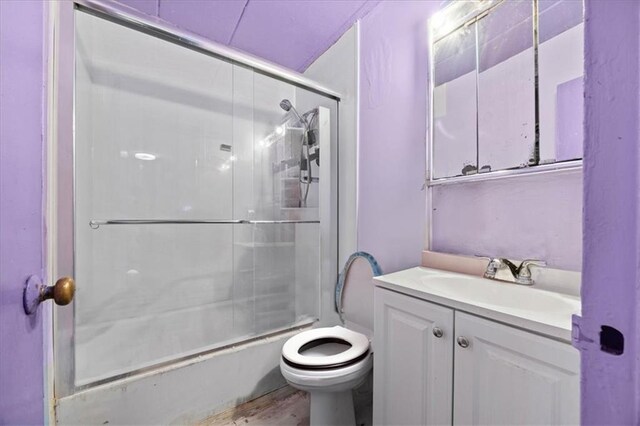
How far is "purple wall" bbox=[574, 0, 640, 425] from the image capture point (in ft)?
0.70

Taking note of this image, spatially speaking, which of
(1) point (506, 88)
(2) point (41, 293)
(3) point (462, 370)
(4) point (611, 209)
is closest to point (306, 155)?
(1) point (506, 88)

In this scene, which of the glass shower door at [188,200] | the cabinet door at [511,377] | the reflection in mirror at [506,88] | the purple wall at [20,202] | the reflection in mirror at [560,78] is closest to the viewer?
the purple wall at [20,202]

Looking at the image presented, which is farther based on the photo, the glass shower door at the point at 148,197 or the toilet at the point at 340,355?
the glass shower door at the point at 148,197

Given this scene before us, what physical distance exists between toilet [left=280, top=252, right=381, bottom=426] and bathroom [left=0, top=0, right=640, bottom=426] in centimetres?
1

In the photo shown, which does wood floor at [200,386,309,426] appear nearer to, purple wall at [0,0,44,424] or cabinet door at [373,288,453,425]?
cabinet door at [373,288,453,425]

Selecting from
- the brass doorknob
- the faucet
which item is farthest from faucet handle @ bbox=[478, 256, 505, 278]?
the brass doorknob

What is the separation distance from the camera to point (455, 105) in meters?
1.24

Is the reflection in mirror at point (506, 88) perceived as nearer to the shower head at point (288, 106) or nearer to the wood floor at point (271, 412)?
the shower head at point (288, 106)

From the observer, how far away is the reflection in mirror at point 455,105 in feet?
3.89

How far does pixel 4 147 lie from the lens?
0.38 m

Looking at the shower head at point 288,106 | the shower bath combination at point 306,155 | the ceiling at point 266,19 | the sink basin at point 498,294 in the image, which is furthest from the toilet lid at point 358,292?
the ceiling at point 266,19

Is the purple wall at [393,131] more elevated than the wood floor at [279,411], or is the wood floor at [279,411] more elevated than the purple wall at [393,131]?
the purple wall at [393,131]

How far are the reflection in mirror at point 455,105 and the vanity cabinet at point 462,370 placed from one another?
0.67m

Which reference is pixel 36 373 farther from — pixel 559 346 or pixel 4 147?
pixel 559 346
